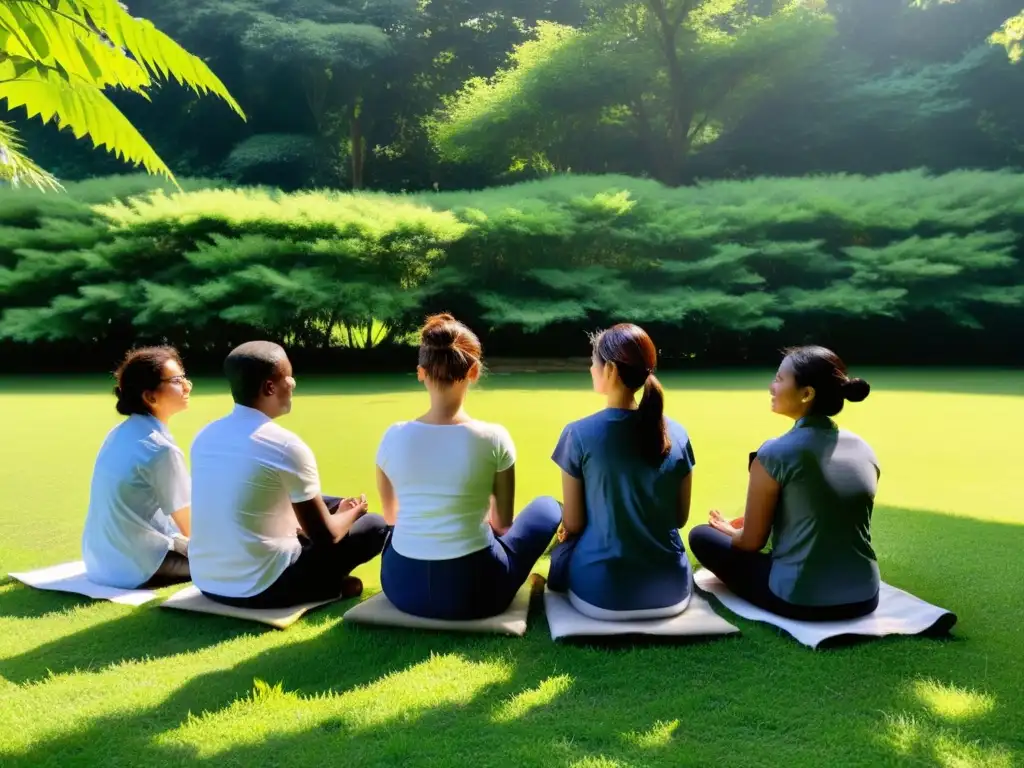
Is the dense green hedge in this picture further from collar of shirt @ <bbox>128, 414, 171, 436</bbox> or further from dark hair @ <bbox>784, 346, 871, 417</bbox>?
dark hair @ <bbox>784, 346, 871, 417</bbox>

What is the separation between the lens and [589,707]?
5.81 ft

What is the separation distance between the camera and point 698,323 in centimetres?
1101

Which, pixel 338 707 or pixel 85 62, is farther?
pixel 338 707

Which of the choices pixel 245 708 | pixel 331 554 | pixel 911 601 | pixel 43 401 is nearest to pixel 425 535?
pixel 331 554

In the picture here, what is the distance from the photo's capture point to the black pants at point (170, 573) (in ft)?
8.52

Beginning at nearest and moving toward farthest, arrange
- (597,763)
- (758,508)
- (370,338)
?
(597,763) < (758,508) < (370,338)

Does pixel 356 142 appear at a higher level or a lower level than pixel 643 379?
higher


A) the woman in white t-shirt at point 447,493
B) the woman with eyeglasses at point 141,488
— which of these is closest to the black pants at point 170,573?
the woman with eyeglasses at point 141,488

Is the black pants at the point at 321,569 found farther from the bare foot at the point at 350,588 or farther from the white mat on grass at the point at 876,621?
the white mat on grass at the point at 876,621

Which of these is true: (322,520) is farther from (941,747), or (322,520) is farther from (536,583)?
(941,747)

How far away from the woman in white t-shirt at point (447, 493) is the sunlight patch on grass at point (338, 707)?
0.86 ft

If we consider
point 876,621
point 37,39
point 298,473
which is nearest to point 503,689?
point 298,473

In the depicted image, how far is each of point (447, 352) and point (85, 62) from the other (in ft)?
3.72

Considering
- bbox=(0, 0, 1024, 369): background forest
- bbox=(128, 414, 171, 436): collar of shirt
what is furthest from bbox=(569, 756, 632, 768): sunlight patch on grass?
bbox=(0, 0, 1024, 369): background forest
